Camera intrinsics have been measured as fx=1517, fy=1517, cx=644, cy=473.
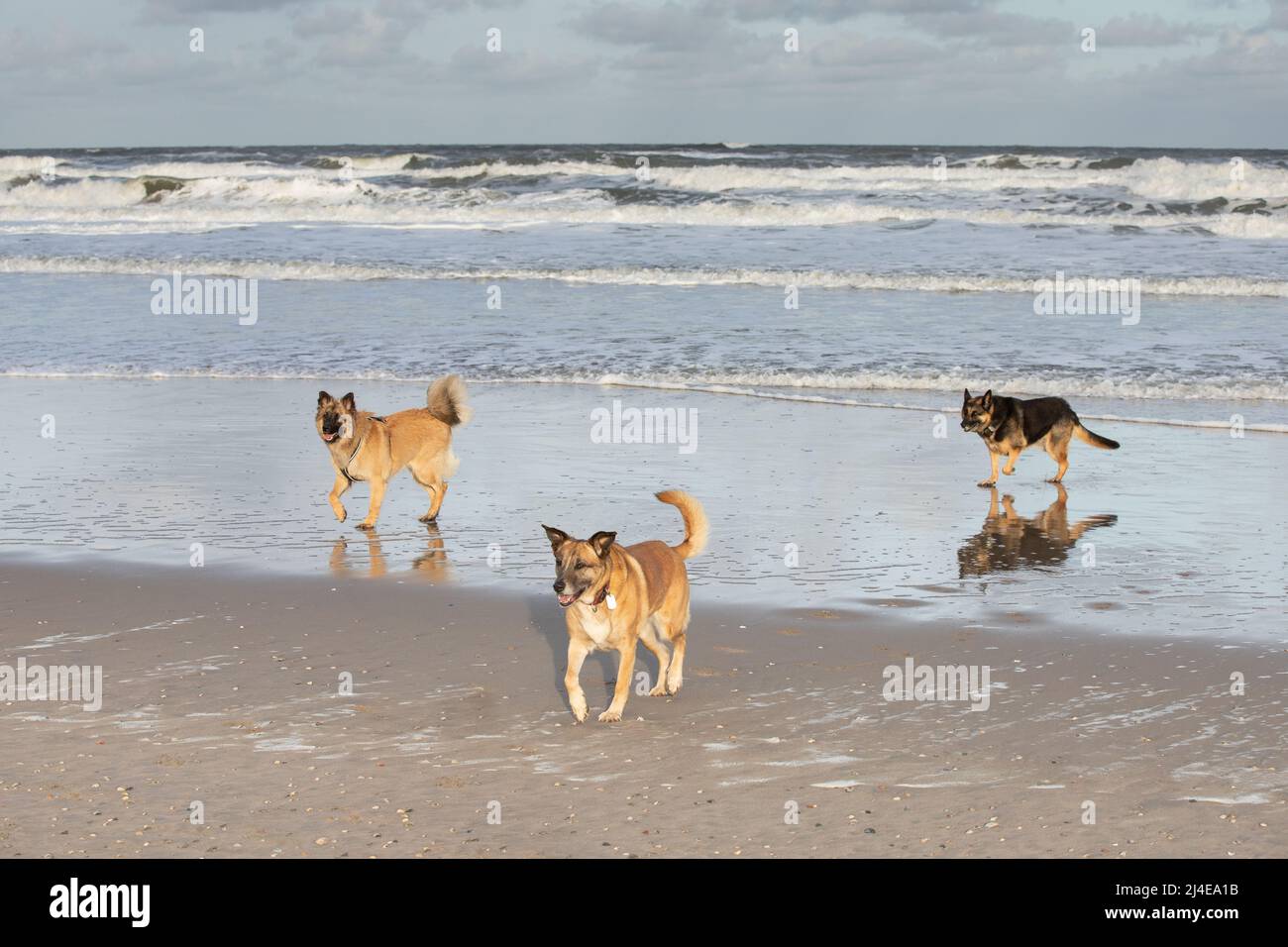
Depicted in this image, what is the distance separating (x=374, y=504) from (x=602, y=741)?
4.22 metres

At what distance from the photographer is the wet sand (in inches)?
179

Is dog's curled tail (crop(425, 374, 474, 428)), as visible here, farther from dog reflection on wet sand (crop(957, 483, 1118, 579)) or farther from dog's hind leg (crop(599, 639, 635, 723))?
dog's hind leg (crop(599, 639, 635, 723))

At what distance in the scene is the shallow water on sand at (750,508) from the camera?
7684 mm

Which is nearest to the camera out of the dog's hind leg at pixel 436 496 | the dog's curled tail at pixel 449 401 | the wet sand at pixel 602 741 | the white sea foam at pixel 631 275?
the wet sand at pixel 602 741

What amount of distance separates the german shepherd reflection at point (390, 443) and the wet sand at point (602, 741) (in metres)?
1.95

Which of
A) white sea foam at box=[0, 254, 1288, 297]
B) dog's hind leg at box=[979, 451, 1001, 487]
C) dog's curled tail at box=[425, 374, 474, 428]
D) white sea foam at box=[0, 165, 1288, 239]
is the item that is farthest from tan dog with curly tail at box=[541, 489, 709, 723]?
white sea foam at box=[0, 165, 1288, 239]

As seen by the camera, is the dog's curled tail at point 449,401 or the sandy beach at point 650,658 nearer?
the sandy beach at point 650,658

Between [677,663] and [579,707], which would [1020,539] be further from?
[579,707]

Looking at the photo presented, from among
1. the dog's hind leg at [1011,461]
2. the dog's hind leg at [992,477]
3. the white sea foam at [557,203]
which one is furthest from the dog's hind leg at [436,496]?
the white sea foam at [557,203]

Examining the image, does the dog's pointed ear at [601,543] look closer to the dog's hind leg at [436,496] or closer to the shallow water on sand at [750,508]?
the shallow water on sand at [750,508]

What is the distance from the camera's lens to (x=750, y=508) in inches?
373

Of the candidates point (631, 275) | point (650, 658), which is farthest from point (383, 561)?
point (631, 275)

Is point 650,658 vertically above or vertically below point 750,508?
below

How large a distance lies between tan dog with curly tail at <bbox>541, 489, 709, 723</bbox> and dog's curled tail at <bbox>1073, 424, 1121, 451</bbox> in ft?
18.1
